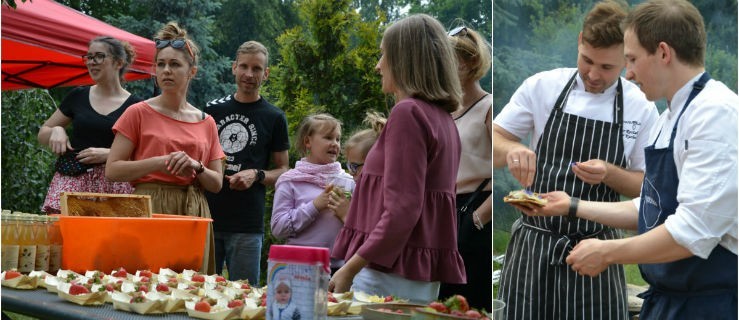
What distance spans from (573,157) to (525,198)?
0.31 feet

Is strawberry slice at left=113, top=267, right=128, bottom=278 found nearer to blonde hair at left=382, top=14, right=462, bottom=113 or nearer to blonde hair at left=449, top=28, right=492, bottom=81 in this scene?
blonde hair at left=382, top=14, right=462, bottom=113

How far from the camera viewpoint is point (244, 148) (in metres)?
3.54

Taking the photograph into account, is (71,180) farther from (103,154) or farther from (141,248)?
(141,248)

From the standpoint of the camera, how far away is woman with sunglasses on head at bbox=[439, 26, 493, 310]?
8.59 feet

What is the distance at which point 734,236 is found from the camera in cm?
125

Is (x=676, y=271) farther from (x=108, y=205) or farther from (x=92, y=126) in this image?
(x=92, y=126)

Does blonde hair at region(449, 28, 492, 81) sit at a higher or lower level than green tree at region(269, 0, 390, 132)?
lower

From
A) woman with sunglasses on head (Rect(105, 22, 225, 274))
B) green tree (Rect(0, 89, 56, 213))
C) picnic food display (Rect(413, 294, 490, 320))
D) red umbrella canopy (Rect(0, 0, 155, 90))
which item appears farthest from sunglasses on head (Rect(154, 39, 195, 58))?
green tree (Rect(0, 89, 56, 213))

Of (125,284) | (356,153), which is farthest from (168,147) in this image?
(125,284)

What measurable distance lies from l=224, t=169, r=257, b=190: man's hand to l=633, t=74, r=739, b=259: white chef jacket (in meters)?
2.27

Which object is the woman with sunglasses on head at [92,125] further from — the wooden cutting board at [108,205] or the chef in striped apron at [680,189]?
the chef in striped apron at [680,189]

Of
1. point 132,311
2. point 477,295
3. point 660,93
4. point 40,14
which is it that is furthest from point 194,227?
point 40,14

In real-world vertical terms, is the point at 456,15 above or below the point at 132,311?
above

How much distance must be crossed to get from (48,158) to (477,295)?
767cm
